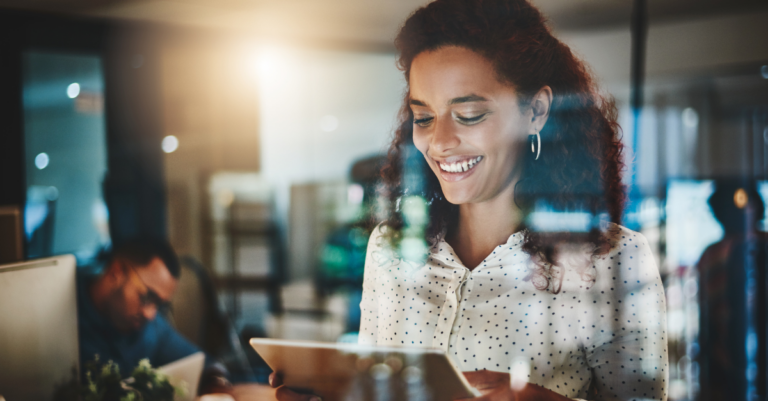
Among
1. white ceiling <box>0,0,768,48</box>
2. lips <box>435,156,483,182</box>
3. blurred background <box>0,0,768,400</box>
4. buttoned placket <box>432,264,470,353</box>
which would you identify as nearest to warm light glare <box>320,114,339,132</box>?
blurred background <box>0,0,768,400</box>

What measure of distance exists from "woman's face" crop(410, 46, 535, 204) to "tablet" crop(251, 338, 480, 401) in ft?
1.50

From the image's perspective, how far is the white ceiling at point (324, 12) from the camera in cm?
143

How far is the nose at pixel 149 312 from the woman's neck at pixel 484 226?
1481mm

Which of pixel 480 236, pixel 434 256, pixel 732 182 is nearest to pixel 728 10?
pixel 732 182

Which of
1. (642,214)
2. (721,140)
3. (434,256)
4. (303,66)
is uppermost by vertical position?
(303,66)

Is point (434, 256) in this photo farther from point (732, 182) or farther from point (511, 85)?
point (732, 182)

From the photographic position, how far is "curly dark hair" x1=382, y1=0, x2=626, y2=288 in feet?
4.12

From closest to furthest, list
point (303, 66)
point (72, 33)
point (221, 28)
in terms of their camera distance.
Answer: point (303, 66), point (221, 28), point (72, 33)

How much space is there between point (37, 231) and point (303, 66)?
1.51m

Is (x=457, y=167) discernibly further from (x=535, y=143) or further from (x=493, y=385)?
(x=493, y=385)

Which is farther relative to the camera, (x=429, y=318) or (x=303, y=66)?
(x=303, y=66)

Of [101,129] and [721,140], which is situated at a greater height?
[101,129]

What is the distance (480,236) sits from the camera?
1.34 meters

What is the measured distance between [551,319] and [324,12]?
134cm
